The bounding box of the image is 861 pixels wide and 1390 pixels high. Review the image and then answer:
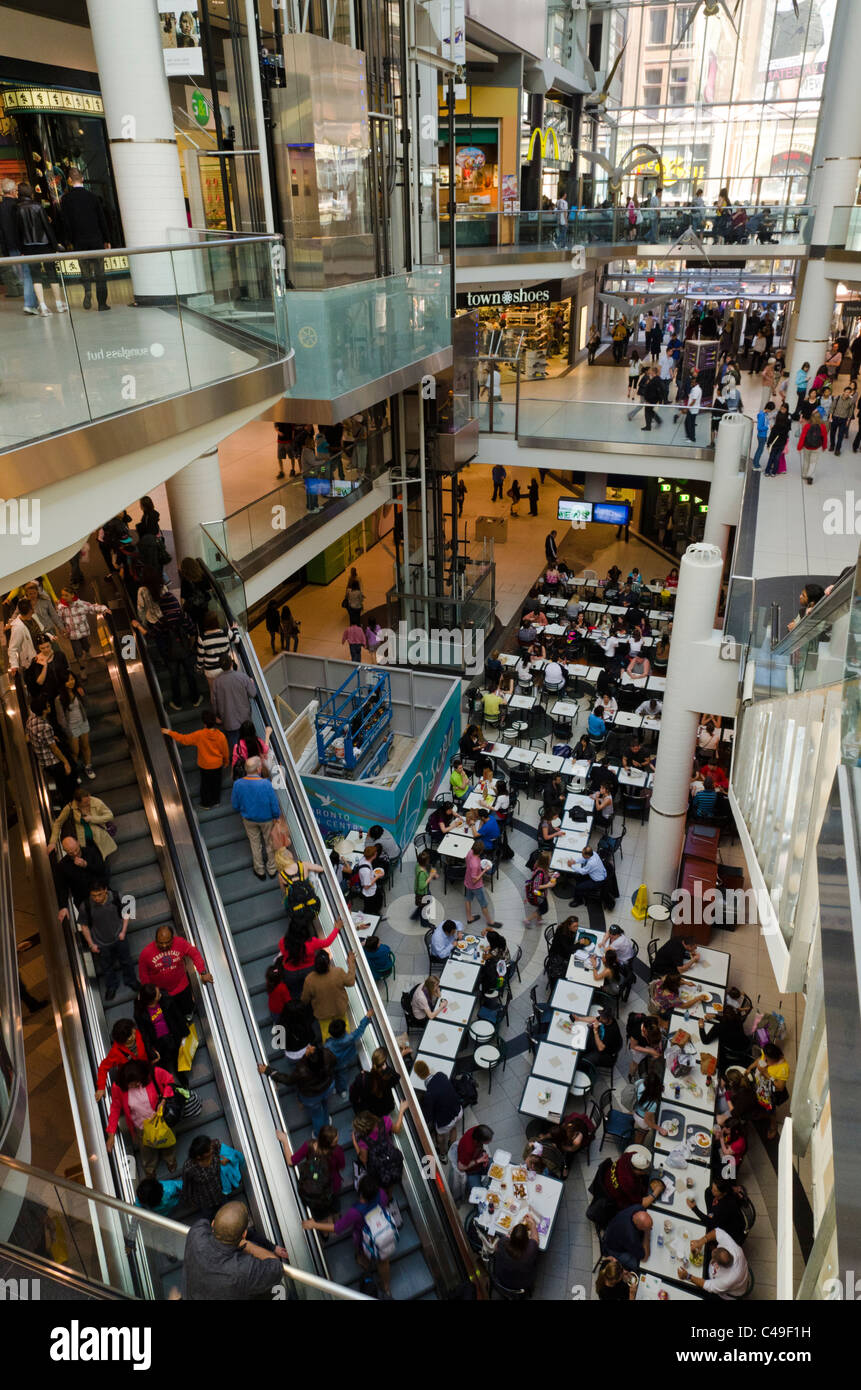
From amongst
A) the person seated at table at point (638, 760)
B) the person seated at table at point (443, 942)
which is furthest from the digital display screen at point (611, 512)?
the person seated at table at point (443, 942)

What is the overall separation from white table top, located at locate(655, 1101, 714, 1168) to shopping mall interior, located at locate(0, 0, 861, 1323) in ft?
0.12

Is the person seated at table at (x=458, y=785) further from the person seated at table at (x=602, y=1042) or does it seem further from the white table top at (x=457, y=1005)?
the person seated at table at (x=602, y=1042)

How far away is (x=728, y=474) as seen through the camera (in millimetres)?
15133

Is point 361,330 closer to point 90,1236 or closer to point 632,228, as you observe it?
point 90,1236

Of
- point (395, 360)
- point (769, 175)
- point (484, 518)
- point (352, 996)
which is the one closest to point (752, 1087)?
point (352, 996)

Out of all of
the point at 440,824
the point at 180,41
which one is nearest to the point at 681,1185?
the point at 440,824

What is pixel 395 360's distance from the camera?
12031 mm

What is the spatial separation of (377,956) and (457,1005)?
0.99 meters

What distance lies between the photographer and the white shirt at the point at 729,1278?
6.38 metres

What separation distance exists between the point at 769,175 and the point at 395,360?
940 inches

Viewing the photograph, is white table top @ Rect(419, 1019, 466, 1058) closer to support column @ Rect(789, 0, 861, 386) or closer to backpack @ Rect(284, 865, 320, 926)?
backpack @ Rect(284, 865, 320, 926)

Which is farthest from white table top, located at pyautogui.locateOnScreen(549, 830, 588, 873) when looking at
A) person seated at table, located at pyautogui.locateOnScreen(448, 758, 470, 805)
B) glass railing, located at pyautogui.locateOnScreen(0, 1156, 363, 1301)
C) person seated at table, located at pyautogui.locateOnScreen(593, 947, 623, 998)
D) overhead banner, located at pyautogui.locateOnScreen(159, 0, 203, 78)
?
overhead banner, located at pyautogui.locateOnScreen(159, 0, 203, 78)

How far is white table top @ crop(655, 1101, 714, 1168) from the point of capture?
7.62 meters
